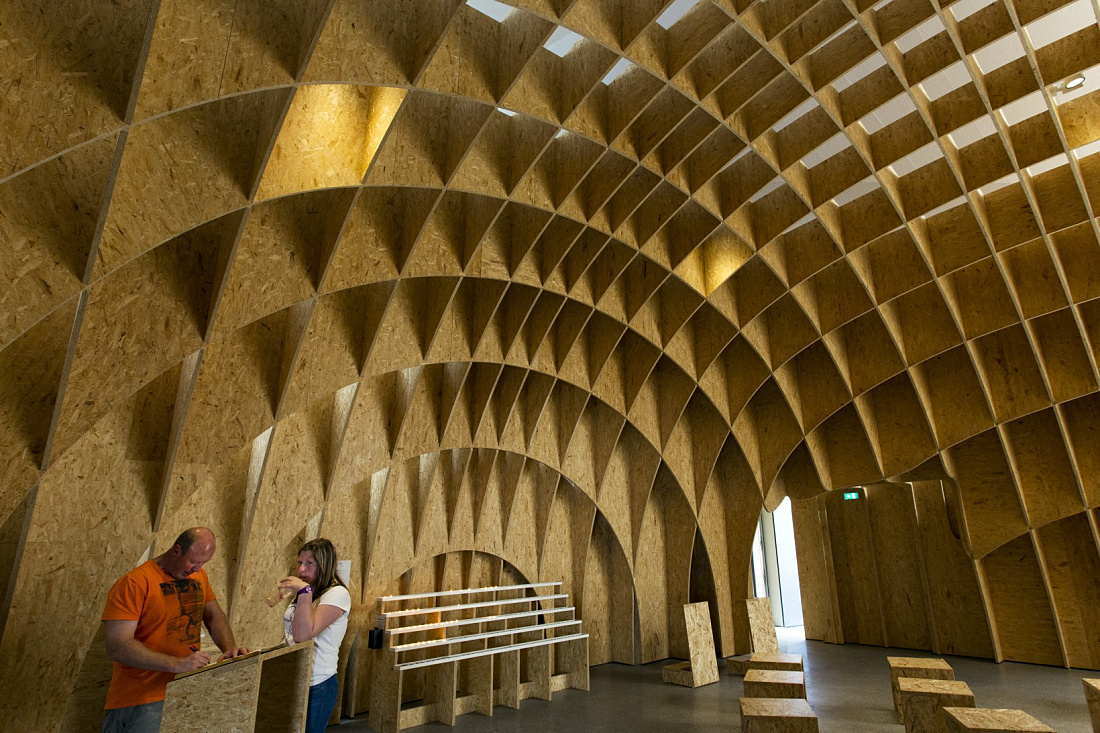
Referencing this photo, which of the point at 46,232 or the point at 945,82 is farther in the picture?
the point at 945,82

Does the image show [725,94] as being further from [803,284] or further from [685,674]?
[685,674]

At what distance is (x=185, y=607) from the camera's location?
19.0 feet

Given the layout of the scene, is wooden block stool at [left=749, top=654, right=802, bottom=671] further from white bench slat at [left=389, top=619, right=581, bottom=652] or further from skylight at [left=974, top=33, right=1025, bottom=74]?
skylight at [left=974, top=33, right=1025, bottom=74]

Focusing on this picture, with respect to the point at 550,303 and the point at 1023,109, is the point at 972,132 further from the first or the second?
the point at 550,303

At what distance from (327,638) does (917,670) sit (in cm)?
1124

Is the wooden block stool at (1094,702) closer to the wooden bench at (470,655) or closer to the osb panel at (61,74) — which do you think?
the wooden bench at (470,655)

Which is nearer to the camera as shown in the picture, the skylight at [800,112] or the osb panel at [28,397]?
the osb panel at [28,397]

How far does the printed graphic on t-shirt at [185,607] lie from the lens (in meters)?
5.65

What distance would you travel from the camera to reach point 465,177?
9.89 m

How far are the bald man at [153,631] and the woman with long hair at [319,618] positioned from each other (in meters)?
0.54

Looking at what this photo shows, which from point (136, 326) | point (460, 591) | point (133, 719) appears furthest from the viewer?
point (460, 591)

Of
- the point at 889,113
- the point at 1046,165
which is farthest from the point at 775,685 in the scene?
the point at 1046,165

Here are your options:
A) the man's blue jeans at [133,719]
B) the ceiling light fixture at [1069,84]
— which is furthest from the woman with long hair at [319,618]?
the ceiling light fixture at [1069,84]

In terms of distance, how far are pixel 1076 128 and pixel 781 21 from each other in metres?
6.51
